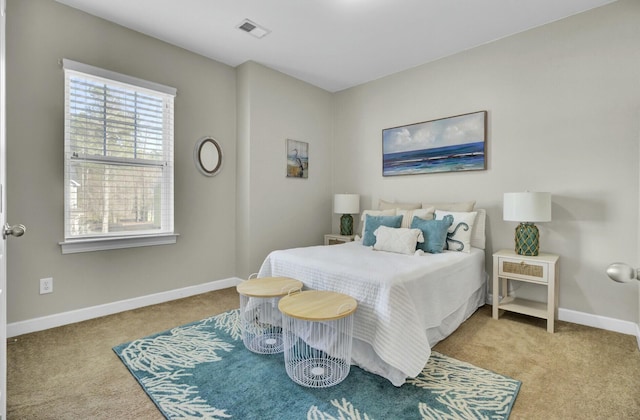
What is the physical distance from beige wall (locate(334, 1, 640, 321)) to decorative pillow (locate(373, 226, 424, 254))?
0.95 meters

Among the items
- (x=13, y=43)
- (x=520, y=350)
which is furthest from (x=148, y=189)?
(x=520, y=350)

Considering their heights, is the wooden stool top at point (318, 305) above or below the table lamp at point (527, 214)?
below

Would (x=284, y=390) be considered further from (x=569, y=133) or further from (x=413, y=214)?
(x=569, y=133)

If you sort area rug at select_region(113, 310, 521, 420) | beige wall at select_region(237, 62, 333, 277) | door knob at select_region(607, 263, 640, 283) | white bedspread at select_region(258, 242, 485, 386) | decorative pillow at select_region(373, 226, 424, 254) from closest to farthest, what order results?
door knob at select_region(607, 263, 640, 283) < area rug at select_region(113, 310, 521, 420) < white bedspread at select_region(258, 242, 485, 386) < decorative pillow at select_region(373, 226, 424, 254) < beige wall at select_region(237, 62, 333, 277)

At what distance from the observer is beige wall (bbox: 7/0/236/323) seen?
248 cm

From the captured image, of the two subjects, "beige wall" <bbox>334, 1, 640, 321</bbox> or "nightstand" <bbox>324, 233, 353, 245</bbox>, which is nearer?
"beige wall" <bbox>334, 1, 640, 321</bbox>

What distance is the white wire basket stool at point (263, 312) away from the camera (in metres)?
2.19

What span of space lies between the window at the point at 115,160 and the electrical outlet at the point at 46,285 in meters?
0.26

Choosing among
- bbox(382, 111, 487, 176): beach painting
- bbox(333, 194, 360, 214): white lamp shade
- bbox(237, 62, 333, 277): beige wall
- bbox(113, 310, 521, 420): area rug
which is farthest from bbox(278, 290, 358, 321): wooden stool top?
bbox(382, 111, 487, 176): beach painting

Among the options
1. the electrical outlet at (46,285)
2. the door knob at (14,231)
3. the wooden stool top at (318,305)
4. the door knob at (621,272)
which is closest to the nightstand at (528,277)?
the wooden stool top at (318,305)

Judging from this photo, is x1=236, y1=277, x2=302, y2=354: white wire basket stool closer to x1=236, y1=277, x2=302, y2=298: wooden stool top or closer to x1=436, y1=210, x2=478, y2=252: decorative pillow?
x1=236, y1=277, x2=302, y2=298: wooden stool top

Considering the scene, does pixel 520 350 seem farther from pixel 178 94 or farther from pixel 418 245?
pixel 178 94

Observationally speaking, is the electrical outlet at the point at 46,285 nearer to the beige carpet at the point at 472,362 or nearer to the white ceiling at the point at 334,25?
the beige carpet at the point at 472,362

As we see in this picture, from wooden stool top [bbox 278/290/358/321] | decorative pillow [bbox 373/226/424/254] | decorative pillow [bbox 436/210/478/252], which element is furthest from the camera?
decorative pillow [bbox 436/210/478/252]
